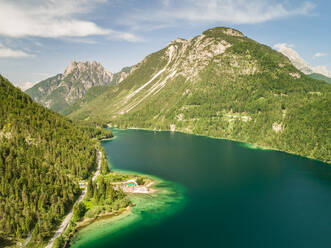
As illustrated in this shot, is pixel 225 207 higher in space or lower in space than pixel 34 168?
lower

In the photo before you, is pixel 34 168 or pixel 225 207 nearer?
pixel 225 207

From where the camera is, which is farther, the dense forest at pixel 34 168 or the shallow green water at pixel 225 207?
the dense forest at pixel 34 168

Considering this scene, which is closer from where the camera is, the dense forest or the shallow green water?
the shallow green water
